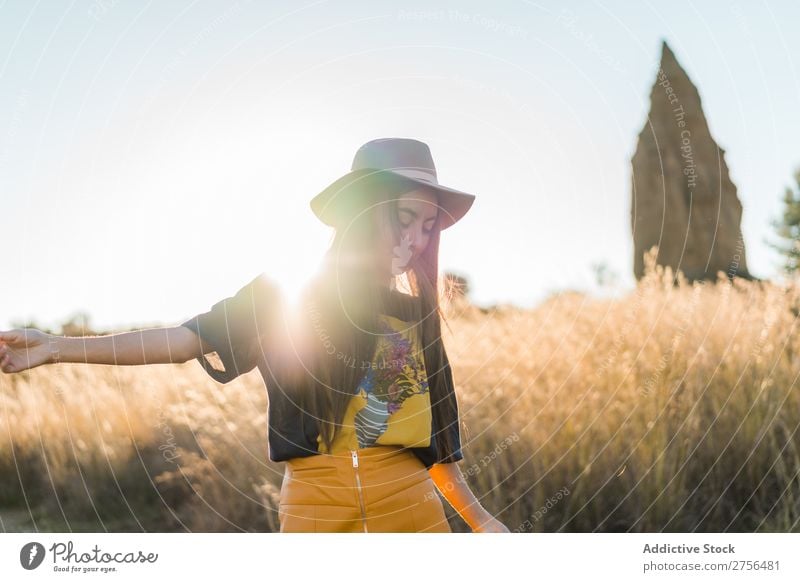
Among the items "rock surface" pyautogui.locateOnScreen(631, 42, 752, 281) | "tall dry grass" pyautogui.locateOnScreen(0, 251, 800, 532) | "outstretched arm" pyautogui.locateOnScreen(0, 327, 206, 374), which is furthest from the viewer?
"rock surface" pyautogui.locateOnScreen(631, 42, 752, 281)

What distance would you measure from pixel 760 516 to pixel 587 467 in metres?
0.91

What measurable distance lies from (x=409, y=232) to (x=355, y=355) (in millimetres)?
426

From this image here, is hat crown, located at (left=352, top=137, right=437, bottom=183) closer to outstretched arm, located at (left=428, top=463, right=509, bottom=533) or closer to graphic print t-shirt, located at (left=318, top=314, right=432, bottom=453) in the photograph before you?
graphic print t-shirt, located at (left=318, top=314, right=432, bottom=453)

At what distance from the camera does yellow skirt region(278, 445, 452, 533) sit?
2.17m

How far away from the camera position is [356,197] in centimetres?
246

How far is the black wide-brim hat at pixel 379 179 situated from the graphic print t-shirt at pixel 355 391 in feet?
1.21

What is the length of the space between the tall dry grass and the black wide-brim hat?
2167mm

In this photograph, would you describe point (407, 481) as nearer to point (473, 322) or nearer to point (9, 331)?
point (9, 331)

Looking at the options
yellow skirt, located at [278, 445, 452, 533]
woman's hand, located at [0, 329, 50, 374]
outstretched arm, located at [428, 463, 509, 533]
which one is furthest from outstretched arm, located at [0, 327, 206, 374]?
outstretched arm, located at [428, 463, 509, 533]

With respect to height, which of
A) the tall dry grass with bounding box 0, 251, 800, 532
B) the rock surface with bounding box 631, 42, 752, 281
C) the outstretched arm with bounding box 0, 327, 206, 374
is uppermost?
the rock surface with bounding box 631, 42, 752, 281

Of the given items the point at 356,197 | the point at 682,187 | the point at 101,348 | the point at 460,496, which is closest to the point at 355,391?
the point at 460,496

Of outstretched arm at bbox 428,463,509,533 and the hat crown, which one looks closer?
outstretched arm at bbox 428,463,509,533

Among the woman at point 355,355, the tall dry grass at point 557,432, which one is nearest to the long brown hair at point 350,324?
the woman at point 355,355

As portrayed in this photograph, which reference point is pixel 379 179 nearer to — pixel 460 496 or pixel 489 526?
pixel 460 496
